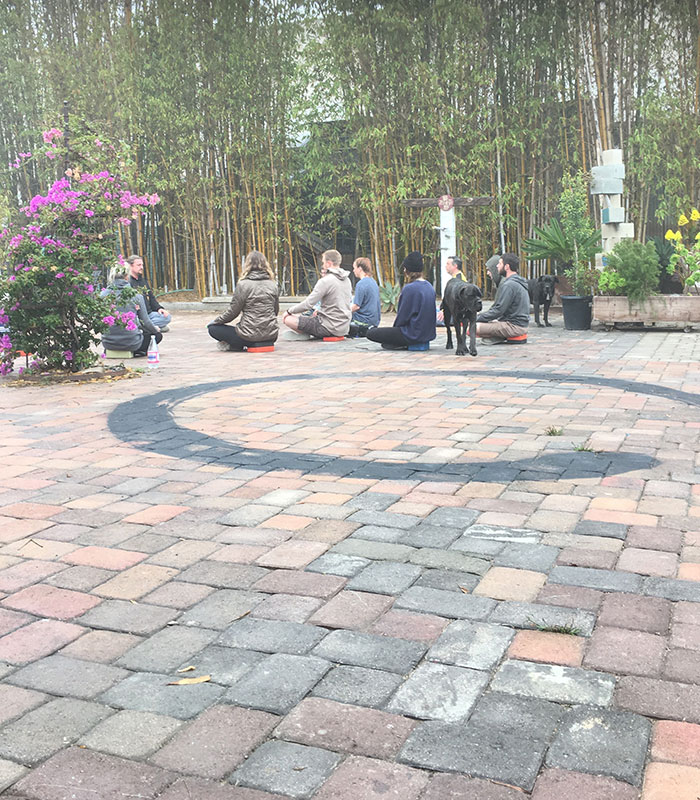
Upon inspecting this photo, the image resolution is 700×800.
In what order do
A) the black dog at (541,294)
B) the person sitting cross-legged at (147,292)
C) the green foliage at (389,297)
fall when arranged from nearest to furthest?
the person sitting cross-legged at (147,292), the black dog at (541,294), the green foliage at (389,297)

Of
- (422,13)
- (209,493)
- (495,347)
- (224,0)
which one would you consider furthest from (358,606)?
(224,0)

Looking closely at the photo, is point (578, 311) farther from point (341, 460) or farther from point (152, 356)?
point (341, 460)

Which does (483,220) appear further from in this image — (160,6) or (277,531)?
(277,531)

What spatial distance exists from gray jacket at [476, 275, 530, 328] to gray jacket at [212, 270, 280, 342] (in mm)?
2346

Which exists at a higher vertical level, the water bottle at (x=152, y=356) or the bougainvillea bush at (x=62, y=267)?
the bougainvillea bush at (x=62, y=267)

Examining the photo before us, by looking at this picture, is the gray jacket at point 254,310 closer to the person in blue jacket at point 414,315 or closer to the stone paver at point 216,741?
the person in blue jacket at point 414,315

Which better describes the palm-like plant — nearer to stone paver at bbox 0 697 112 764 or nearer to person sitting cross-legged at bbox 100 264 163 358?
person sitting cross-legged at bbox 100 264 163 358

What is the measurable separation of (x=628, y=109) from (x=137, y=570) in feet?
46.5

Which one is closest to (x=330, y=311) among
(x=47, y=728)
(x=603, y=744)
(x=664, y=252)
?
(x=664, y=252)

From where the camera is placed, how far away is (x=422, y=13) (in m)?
15.7

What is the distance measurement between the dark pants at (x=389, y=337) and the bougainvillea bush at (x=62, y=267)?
9.57 ft

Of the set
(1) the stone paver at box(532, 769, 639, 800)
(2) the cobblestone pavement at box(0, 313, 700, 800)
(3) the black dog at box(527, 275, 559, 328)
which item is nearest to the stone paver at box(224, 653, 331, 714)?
(2) the cobblestone pavement at box(0, 313, 700, 800)

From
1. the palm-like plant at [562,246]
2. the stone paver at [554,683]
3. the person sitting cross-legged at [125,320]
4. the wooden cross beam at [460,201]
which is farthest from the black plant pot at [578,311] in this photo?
the stone paver at [554,683]

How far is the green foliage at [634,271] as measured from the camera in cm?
1142
